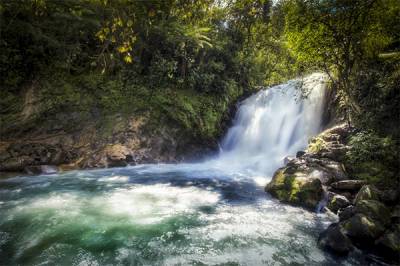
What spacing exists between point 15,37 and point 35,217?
901cm

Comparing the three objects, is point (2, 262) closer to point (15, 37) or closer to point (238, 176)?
point (238, 176)

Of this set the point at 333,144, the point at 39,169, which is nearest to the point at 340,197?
the point at 333,144

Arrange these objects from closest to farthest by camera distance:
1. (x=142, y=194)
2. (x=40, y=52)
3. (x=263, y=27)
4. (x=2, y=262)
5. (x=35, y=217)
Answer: (x=2, y=262) → (x=35, y=217) → (x=142, y=194) → (x=40, y=52) → (x=263, y=27)

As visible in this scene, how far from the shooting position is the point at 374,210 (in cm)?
628

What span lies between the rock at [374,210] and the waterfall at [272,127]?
5.85 m

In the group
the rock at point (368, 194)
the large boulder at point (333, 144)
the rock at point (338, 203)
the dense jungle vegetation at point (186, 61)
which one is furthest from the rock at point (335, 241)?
the large boulder at point (333, 144)

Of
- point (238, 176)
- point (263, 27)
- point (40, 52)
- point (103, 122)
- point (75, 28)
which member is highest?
point (263, 27)

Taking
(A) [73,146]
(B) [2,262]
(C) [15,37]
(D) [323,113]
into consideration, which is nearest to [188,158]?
(A) [73,146]

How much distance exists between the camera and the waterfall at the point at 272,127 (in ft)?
46.4

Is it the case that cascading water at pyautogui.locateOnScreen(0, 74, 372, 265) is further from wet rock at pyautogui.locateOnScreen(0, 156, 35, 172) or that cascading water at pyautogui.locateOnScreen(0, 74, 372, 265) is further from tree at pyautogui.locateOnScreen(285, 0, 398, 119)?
tree at pyautogui.locateOnScreen(285, 0, 398, 119)

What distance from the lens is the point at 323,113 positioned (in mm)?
14148

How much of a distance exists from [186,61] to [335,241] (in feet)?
40.7

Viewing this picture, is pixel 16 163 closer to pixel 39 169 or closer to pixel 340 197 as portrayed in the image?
pixel 39 169

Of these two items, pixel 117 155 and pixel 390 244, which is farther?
pixel 117 155
